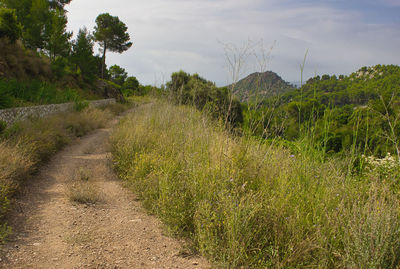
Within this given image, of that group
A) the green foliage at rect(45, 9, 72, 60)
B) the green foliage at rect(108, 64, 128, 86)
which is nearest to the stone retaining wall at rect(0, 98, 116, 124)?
the green foliage at rect(45, 9, 72, 60)

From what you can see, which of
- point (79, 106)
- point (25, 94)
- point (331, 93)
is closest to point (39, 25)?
point (79, 106)

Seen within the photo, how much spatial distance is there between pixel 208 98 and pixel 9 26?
10.9m

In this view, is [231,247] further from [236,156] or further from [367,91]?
[367,91]

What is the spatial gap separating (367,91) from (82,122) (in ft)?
31.9

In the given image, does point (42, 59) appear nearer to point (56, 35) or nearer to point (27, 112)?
point (56, 35)

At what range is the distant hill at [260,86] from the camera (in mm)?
Result: 3797

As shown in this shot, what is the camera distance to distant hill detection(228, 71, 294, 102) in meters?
3.80

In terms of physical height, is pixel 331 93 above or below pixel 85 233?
above

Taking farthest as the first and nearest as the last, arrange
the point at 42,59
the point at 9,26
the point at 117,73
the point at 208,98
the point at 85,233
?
the point at 117,73 → the point at 42,59 → the point at 208,98 → the point at 9,26 → the point at 85,233

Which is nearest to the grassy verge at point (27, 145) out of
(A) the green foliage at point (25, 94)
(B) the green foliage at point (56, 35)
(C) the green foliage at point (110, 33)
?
(A) the green foliage at point (25, 94)

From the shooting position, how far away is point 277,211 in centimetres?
256

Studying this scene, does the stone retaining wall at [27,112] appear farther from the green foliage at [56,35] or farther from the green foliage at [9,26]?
the green foliage at [56,35]

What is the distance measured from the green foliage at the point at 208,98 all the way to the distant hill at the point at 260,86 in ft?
2.97

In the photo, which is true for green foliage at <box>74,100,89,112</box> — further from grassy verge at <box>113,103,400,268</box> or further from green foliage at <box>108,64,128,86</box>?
green foliage at <box>108,64,128,86</box>
